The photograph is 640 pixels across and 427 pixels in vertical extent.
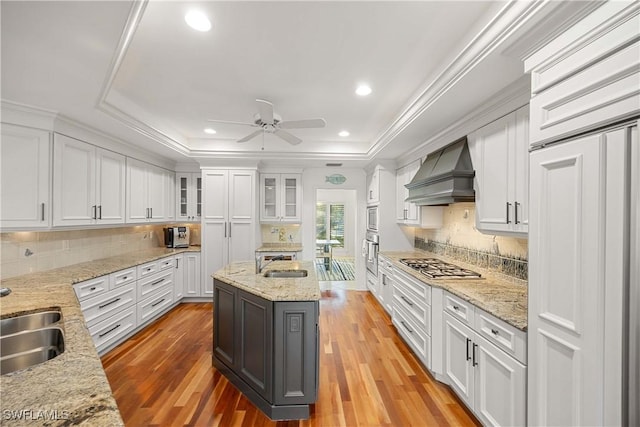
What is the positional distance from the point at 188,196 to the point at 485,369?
490cm

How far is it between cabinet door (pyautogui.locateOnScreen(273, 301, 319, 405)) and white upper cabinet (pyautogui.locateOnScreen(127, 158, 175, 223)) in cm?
298

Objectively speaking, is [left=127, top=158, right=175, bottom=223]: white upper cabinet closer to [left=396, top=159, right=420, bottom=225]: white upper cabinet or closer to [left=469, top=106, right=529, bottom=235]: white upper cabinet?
[left=396, top=159, right=420, bottom=225]: white upper cabinet

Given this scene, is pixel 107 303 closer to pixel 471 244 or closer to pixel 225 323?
pixel 225 323

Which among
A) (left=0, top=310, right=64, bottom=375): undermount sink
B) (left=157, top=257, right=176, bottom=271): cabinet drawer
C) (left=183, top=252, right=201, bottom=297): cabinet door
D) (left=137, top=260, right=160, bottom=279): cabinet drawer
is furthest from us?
(left=183, top=252, right=201, bottom=297): cabinet door

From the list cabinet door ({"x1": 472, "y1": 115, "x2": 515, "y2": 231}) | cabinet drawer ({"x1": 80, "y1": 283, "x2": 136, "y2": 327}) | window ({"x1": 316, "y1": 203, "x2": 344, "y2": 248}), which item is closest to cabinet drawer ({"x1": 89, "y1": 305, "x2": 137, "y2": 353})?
cabinet drawer ({"x1": 80, "y1": 283, "x2": 136, "y2": 327})

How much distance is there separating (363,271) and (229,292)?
11.2 feet

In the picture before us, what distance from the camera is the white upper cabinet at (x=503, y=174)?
1.92 m

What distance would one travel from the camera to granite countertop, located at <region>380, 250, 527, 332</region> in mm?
1631

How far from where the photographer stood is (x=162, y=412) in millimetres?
2035

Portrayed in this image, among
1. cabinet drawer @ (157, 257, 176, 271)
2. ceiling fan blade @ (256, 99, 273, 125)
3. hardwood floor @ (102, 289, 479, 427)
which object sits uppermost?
ceiling fan blade @ (256, 99, 273, 125)

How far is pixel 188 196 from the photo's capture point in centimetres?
488

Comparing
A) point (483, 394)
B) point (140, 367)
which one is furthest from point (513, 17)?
point (140, 367)

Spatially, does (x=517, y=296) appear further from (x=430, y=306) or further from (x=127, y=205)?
(x=127, y=205)

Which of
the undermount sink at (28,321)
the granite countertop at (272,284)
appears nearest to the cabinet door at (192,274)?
the granite countertop at (272,284)
